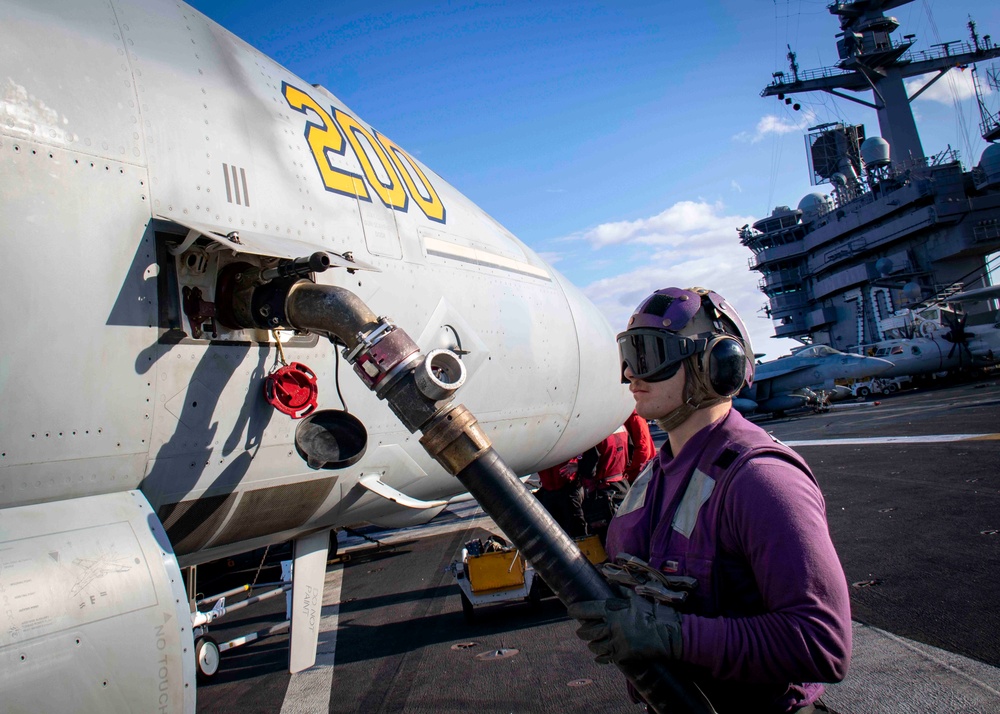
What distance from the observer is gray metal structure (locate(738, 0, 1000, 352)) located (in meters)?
36.5

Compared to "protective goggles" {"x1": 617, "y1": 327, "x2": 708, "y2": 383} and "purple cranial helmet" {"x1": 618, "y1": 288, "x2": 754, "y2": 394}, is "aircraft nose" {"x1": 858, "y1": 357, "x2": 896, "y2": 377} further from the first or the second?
"protective goggles" {"x1": 617, "y1": 327, "x2": 708, "y2": 383}

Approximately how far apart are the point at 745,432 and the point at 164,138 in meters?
2.62

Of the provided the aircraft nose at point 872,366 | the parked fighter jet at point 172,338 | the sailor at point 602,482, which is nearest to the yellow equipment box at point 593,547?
the sailor at point 602,482

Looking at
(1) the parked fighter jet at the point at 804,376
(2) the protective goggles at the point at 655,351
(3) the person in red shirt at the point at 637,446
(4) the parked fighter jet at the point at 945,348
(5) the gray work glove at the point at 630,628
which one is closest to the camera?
(5) the gray work glove at the point at 630,628

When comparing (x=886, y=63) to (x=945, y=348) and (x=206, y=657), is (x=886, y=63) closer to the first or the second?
(x=945, y=348)

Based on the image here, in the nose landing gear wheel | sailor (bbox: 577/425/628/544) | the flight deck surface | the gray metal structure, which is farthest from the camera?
the gray metal structure

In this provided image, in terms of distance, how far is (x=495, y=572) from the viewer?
244 inches

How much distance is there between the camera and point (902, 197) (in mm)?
37594

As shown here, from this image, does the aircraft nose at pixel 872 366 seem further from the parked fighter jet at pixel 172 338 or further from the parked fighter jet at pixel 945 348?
the parked fighter jet at pixel 172 338

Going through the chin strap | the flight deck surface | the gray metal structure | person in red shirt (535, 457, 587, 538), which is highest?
the gray metal structure

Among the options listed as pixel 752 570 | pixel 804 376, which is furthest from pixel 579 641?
pixel 804 376

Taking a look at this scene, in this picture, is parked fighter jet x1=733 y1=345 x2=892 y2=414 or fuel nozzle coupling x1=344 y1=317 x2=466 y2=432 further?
parked fighter jet x1=733 y1=345 x2=892 y2=414

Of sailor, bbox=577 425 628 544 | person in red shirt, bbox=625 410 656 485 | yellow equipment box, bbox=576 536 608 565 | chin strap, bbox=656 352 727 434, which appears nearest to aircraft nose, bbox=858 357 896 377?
person in red shirt, bbox=625 410 656 485

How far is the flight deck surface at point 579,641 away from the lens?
12.9 ft
